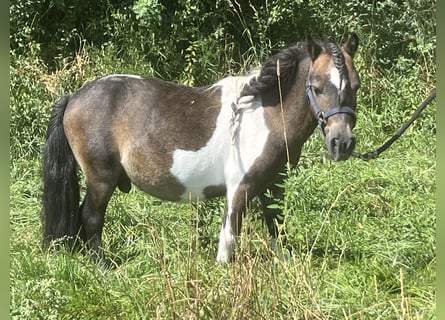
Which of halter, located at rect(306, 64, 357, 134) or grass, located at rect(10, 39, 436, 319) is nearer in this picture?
grass, located at rect(10, 39, 436, 319)

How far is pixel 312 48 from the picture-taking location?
386 cm

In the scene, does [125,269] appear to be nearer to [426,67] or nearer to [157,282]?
[157,282]

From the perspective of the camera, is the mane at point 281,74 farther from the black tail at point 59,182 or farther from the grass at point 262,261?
the black tail at point 59,182

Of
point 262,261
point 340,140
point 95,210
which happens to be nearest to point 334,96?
point 340,140

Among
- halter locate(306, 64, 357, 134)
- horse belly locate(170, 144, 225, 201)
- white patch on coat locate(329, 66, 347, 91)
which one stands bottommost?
horse belly locate(170, 144, 225, 201)

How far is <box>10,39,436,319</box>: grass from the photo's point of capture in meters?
2.91

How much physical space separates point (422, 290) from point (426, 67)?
4.41m

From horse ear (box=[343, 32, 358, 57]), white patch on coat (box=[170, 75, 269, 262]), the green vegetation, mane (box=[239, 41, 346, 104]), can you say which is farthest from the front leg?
horse ear (box=[343, 32, 358, 57])

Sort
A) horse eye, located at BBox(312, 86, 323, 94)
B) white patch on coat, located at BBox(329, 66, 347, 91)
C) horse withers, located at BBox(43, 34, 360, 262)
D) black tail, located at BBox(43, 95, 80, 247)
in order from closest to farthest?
white patch on coat, located at BBox(329, 66, 347, 91) → horse eye, located at BBox(312, 86, 323, 94) → horse withers, located at BBox(43, 34, 360, 262) → black tail, located at BBox(43, 95, 80, 247)

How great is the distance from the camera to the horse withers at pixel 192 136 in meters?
3.97

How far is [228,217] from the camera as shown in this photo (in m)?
4.05

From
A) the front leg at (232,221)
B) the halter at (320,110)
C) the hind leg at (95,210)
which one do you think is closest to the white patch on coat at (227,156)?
the front leg at (232,221)

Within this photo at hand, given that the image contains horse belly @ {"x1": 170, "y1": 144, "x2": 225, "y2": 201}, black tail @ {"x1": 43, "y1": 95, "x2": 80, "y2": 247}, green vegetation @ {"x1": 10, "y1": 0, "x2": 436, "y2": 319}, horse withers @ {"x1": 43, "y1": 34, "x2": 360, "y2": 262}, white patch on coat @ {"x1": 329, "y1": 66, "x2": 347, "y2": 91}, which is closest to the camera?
green vegetation @ {"x1": 10, "y1": 0, "x2": 436, "y2": 319}

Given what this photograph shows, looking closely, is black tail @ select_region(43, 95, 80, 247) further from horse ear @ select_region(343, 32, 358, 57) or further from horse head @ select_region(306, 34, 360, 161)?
horse ear @ select_region(343, 32, 358, 57)
